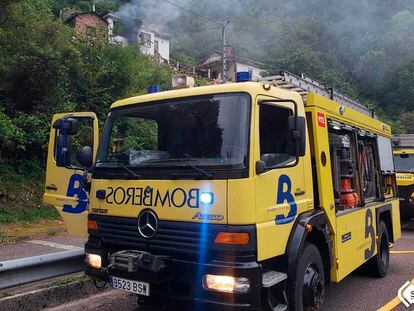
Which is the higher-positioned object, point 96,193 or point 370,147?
point 370,147

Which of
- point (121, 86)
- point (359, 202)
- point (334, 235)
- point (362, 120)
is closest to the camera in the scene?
point (334, 235)

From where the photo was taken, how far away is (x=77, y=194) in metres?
5.27

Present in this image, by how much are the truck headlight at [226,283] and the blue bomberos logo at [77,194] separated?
2.54m

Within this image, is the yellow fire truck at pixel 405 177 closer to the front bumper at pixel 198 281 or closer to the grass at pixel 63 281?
the grass at pixel 63 281

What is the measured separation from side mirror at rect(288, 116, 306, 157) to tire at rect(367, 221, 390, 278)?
3086 mm

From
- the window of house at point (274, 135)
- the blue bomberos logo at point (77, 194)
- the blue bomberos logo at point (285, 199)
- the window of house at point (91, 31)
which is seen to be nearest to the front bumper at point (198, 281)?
the blue bomberos logo at point (285, 199)

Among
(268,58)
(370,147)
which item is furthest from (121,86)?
(268,58)

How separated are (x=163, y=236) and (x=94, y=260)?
889 mm

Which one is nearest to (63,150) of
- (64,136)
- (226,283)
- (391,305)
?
(64,136)

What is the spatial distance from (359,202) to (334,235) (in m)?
1.12

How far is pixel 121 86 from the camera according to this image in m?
13.1

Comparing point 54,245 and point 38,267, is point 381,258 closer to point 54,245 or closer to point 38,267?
point 38,267

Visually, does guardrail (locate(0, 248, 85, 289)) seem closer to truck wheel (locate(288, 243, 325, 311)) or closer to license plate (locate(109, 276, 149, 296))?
license plate (locate(109, 276, 149, 296))

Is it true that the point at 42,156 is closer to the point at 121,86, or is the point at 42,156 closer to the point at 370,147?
the point at 121,86
